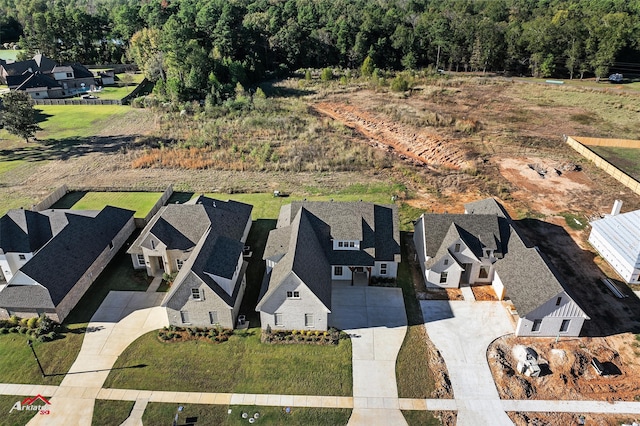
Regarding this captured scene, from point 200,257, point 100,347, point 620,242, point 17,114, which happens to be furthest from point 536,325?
point 17,114

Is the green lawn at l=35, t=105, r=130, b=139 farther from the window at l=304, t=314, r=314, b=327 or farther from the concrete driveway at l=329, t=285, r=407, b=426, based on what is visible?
the concrete driveway at l=329, t=285, r=407, b=426

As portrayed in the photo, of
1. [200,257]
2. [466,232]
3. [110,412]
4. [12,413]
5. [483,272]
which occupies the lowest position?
[12,413]

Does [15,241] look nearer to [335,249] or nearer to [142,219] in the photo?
[142,219]

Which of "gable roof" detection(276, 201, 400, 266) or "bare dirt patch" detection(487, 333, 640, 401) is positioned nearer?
"bare dirt patch" detection(487, 333, 640, 401)

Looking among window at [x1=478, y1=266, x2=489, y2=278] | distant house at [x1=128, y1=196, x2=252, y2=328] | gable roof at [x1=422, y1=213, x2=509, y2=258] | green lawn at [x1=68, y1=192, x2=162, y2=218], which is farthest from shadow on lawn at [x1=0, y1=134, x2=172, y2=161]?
window at [x1=478, y1=266, x2=489, y2=278]

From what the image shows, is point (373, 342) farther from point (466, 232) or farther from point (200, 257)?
point (200, 257)

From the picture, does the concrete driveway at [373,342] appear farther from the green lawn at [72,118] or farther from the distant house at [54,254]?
the green lawn at [72,118]
